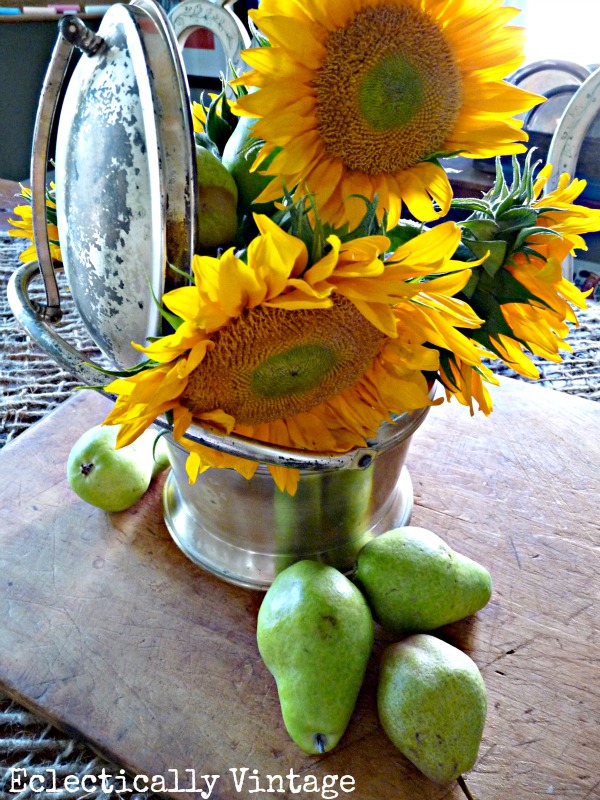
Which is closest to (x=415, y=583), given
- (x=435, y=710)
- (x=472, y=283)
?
(x=435, y=710)

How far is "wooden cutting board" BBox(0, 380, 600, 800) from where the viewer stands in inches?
12.9

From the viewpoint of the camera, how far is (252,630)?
0.38 meters

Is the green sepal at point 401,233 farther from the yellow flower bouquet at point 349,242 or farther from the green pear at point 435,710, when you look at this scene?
the green pear at point 435,710

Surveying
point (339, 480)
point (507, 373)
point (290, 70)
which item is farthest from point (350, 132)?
point (507, 373)

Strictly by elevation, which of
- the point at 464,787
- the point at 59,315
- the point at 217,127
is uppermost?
the point at 217,127

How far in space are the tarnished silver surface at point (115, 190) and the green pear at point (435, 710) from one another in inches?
8.5

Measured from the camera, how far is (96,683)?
36 centimetres

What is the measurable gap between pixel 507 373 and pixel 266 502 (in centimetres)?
36

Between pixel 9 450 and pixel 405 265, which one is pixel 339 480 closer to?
pixel 405 265

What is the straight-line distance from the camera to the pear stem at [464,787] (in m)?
0.31

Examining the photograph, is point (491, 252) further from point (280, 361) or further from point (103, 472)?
point (103, 472)

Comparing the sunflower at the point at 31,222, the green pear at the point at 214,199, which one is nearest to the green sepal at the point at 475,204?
the green pear at the point at 214,199

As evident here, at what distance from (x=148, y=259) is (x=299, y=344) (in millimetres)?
73

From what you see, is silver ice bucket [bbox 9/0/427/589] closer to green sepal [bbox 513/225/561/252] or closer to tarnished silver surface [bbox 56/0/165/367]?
tarnished silver surface [bbox 56/0/165/367]
